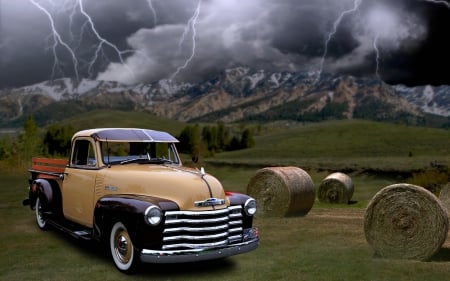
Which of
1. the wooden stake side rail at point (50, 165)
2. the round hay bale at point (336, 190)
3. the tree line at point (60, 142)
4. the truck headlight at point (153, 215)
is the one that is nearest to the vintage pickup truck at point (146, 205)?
the truck headlight at point (153, 215)

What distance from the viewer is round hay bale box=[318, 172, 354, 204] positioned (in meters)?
20.3

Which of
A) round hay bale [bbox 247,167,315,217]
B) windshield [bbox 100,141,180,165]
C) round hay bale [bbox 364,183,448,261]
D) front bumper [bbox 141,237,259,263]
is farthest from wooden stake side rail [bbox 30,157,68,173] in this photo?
round hay bale [bbox 364,183,448,261]

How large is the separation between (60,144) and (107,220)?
9840cm

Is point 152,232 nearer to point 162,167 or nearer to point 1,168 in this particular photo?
point 162,167

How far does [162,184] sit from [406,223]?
191 inches

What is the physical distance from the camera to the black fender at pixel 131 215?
6969mm

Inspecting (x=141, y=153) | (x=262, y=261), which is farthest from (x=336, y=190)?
(x=141, y=153)

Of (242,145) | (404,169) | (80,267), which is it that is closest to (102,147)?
(80,267)

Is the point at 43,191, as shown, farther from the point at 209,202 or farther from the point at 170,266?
the point at 209,202

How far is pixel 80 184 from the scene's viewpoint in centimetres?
912

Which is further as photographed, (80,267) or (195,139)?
(195,139)

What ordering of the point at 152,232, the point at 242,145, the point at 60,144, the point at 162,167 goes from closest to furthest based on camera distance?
the point at 152,232 → the point at 162,167 → the point at 60,144 → the point at 242,145

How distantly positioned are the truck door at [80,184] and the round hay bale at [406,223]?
17.9 ft

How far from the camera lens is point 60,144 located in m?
100
